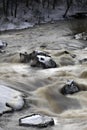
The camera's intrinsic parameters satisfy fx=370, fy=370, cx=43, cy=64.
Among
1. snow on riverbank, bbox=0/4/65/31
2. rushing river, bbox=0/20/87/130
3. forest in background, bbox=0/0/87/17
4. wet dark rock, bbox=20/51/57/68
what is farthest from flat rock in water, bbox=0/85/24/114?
forest in background, bbox=0/0/87/17

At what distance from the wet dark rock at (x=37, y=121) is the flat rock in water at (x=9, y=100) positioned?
0.91 metres

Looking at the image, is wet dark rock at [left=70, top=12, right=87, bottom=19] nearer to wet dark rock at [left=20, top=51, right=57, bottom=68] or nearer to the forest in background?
the forest in background

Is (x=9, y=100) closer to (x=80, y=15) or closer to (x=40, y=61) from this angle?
(x=40, y=61)

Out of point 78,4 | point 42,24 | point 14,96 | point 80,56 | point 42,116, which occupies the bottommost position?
point 78,4

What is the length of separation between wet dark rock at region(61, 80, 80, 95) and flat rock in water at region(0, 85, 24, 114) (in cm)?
147

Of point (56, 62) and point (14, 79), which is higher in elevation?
point (14, 79)

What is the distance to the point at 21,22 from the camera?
3081 cm

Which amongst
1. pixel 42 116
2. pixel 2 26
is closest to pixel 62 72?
pixel 42 116

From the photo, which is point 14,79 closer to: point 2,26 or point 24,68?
point 24,68

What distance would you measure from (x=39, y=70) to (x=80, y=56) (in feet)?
9.93

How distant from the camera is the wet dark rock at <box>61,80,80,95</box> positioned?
1197 centimetres

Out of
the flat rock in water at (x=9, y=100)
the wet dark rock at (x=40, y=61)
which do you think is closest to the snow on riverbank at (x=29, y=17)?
the wet dark rock at (x=40, y=61)

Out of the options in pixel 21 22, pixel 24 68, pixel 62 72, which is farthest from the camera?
pixel 21 22

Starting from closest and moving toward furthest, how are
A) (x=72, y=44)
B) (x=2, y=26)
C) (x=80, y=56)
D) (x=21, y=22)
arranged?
(x=80, y=56) < (x=72, y=44) < (x=2, y=26) < (x=21, y=22)
